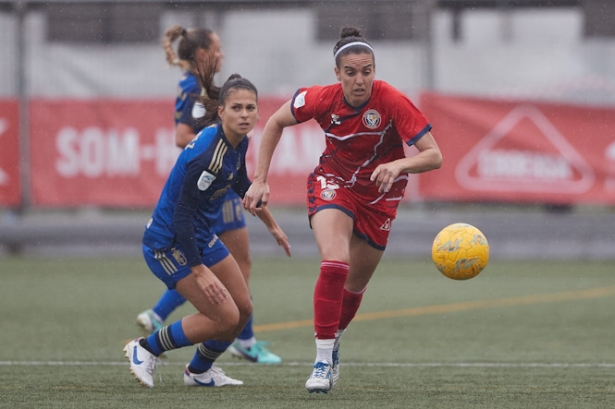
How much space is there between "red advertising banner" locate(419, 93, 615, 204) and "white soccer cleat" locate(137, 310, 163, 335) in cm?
789

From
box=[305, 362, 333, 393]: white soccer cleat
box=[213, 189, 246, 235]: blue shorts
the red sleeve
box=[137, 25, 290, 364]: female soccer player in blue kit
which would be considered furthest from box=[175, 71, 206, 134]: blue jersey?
box=[305, 362, 333, 393]: white soccer cleat

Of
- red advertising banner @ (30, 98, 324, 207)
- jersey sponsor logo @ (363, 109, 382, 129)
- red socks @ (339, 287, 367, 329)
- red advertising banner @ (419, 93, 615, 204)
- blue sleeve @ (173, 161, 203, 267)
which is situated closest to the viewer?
blue sleeve @ (173, 161, 203, 267)

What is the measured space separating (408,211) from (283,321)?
5742 mm

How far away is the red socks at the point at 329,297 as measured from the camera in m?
6.32

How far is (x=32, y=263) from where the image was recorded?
1550 cm

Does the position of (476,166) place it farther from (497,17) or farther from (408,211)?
(497,17)

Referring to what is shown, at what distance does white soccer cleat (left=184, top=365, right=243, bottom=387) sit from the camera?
670cm

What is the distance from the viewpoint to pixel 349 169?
6723mm

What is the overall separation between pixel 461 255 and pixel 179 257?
5.41 ft

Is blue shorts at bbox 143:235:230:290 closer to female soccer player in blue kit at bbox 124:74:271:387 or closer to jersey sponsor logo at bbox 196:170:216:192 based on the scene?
female soccer player in blue kit at bbox 124:74:271:387

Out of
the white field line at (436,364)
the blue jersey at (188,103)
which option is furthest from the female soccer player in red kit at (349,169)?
the blue jersey at (188,103)

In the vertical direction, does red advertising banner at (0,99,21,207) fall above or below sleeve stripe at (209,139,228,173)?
below

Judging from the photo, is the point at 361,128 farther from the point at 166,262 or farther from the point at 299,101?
the point at 166,262

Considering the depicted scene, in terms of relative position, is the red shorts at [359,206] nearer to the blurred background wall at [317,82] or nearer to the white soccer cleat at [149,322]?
the white soccer cleat at [149,322]
